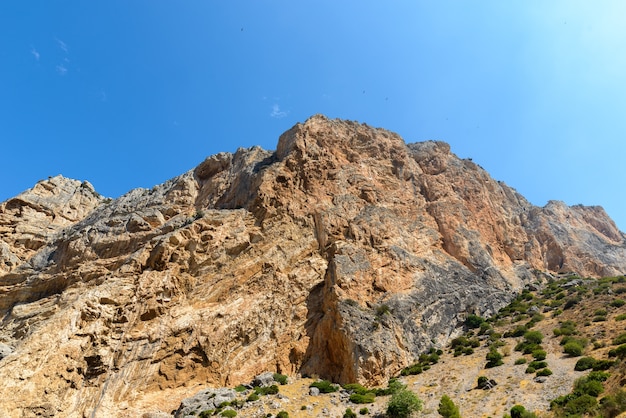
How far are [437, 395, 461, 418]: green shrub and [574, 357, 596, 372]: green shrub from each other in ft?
29.6

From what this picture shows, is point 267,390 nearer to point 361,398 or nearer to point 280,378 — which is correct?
point 280,378

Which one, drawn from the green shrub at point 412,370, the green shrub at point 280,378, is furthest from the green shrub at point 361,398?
the green shrub at point 280,378

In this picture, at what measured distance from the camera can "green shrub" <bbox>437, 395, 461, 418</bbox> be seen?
87.4 ft

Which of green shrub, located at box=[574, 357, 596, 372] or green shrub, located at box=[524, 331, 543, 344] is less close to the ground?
green shrub, located at box=[524, 331, 543, 344]

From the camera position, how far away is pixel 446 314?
4381 centimetres

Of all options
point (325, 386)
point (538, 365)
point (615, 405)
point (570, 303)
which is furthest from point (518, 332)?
point (615, 405)

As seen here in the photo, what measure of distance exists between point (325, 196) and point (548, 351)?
93.1 ft

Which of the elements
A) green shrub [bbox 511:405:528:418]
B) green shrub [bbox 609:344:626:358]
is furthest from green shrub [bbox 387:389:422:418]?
green shrub [bbox 609:344:626:358]

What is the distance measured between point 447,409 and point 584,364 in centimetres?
1008

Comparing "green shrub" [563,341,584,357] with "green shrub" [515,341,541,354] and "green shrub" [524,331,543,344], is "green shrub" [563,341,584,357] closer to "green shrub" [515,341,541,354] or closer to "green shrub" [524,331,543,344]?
"green shrub" [515,341,541,354]

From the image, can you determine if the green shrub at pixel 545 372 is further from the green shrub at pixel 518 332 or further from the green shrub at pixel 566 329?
the green shrub at pixel 518 332

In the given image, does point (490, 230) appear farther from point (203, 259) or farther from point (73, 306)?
point (73, 306)

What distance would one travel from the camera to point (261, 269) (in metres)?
43.6

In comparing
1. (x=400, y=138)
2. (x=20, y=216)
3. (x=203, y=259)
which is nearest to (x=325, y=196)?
(x=203, y=259)
